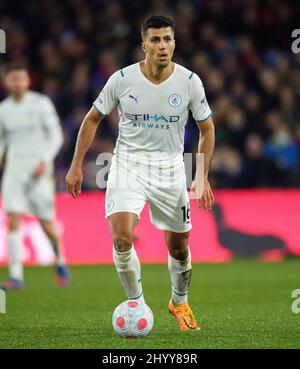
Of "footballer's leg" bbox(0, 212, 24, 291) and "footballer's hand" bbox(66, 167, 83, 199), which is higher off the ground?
"footballer's hand" bbox(66, 167, 83, 199)

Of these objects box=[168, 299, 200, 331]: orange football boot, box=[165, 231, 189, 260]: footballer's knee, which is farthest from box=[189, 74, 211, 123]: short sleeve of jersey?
box=[168, 299, 200, 331]: orange football boot

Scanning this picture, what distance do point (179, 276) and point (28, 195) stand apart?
4.59 m

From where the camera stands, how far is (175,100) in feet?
23.1

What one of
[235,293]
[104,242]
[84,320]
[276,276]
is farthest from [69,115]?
[84,320]

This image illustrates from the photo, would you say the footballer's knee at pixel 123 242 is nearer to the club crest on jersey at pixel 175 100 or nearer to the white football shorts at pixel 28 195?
the club crest on jersey at pixel 175 100

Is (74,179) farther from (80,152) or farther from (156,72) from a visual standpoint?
(156,72)

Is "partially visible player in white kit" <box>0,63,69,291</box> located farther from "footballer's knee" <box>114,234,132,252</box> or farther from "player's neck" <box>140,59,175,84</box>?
"footballer's knee" <box>114,234,132,252</box>

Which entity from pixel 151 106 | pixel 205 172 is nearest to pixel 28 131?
pixel 151 106

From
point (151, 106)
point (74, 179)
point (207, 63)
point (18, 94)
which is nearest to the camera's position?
point (74, 179)

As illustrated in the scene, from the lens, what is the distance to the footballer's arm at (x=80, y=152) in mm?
6906

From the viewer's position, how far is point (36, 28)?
1819cm

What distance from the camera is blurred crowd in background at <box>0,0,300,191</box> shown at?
1545cm
